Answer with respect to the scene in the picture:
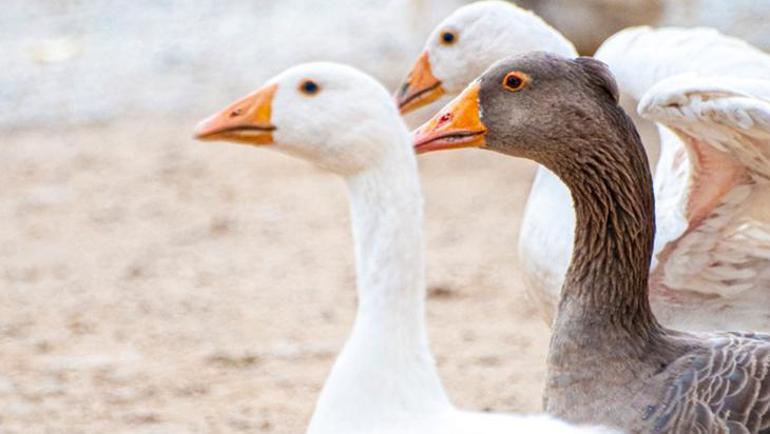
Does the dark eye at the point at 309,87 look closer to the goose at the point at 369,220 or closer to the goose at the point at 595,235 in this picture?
the goose at the point at 369,220

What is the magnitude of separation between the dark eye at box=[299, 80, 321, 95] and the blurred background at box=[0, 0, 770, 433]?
6.01 feet

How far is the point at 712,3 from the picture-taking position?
11219mm

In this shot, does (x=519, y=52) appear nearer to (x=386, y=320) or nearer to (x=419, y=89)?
(x=419, y=89)

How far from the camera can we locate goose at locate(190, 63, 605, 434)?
398 cm

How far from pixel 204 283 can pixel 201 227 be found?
0.82 m

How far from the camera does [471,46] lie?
5.42 m

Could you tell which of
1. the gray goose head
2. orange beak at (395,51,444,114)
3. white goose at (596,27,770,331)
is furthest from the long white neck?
orange beak at (395,51,444,114)

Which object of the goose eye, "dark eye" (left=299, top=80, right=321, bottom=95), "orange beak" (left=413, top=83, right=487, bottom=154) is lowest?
"orange beak" (left=413, top=83, right=487, bottom=154)

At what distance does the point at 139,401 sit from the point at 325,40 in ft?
18.9

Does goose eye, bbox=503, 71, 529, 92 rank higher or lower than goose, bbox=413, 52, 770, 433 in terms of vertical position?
higher

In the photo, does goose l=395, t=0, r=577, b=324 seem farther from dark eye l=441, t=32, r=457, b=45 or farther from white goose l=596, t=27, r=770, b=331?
white goose l=596, t=27, r=770, b=331

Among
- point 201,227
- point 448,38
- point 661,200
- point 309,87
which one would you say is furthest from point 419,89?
point 201,227

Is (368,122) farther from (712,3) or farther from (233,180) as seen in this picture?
(712,3)

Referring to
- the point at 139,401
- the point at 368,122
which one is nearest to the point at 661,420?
the point at 368,122
